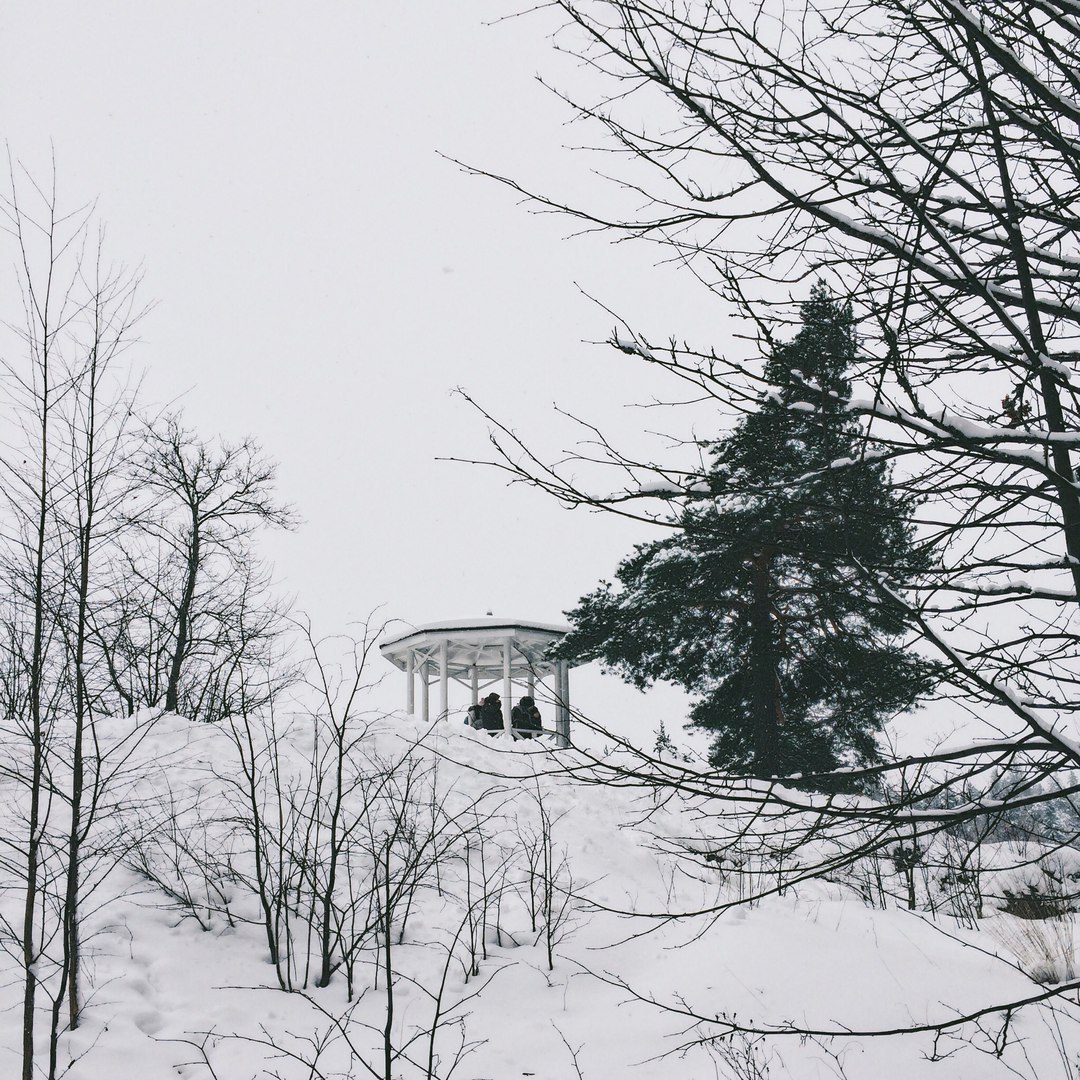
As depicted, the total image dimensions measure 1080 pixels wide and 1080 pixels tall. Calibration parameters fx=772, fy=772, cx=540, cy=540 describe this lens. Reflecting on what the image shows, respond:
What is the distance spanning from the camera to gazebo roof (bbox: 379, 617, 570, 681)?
16.6m

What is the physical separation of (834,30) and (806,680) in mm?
11705

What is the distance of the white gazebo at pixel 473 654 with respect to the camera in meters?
16.6

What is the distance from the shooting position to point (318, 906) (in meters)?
6.63

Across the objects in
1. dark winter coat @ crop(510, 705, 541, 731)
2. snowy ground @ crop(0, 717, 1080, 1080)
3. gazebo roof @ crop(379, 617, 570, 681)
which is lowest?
snowy ground @ crop(0, 717, 1080, 1080)

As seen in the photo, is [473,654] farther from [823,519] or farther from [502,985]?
[823,519]

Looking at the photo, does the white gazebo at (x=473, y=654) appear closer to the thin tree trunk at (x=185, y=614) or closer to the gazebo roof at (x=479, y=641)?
the gazebo roof at (x=479, y=641)

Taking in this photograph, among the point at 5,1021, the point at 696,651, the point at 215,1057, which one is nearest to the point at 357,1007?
the point at 215,1057

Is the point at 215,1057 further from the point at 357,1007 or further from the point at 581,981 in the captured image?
the point at 581,981

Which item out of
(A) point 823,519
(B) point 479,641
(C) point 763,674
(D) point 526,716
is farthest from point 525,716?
(A) point 823,519

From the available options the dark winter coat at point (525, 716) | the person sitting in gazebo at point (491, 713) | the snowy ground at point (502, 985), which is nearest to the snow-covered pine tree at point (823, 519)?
the snowy ground at point (502, 985)

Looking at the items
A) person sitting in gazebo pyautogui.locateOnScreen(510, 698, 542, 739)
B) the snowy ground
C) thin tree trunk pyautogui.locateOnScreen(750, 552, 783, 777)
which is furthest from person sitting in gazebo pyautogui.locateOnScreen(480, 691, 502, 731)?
the snowy ground

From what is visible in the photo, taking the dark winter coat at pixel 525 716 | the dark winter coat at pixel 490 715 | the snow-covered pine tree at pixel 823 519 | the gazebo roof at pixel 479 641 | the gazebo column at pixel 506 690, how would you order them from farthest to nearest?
the gazebo roof at pixel 479 641, the dark winter coat at pixel 490 715, the dark winter coat at pixel 525 716, the gazebo column at pixel 506 690, the snow-covered pine tree at pixel 823 519

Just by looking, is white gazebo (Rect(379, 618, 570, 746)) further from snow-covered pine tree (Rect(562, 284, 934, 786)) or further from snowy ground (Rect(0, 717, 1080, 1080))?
snow-covered pine tree (Rect(562, 284, 934, 786))

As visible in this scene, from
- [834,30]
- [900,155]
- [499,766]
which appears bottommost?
[499,766]
